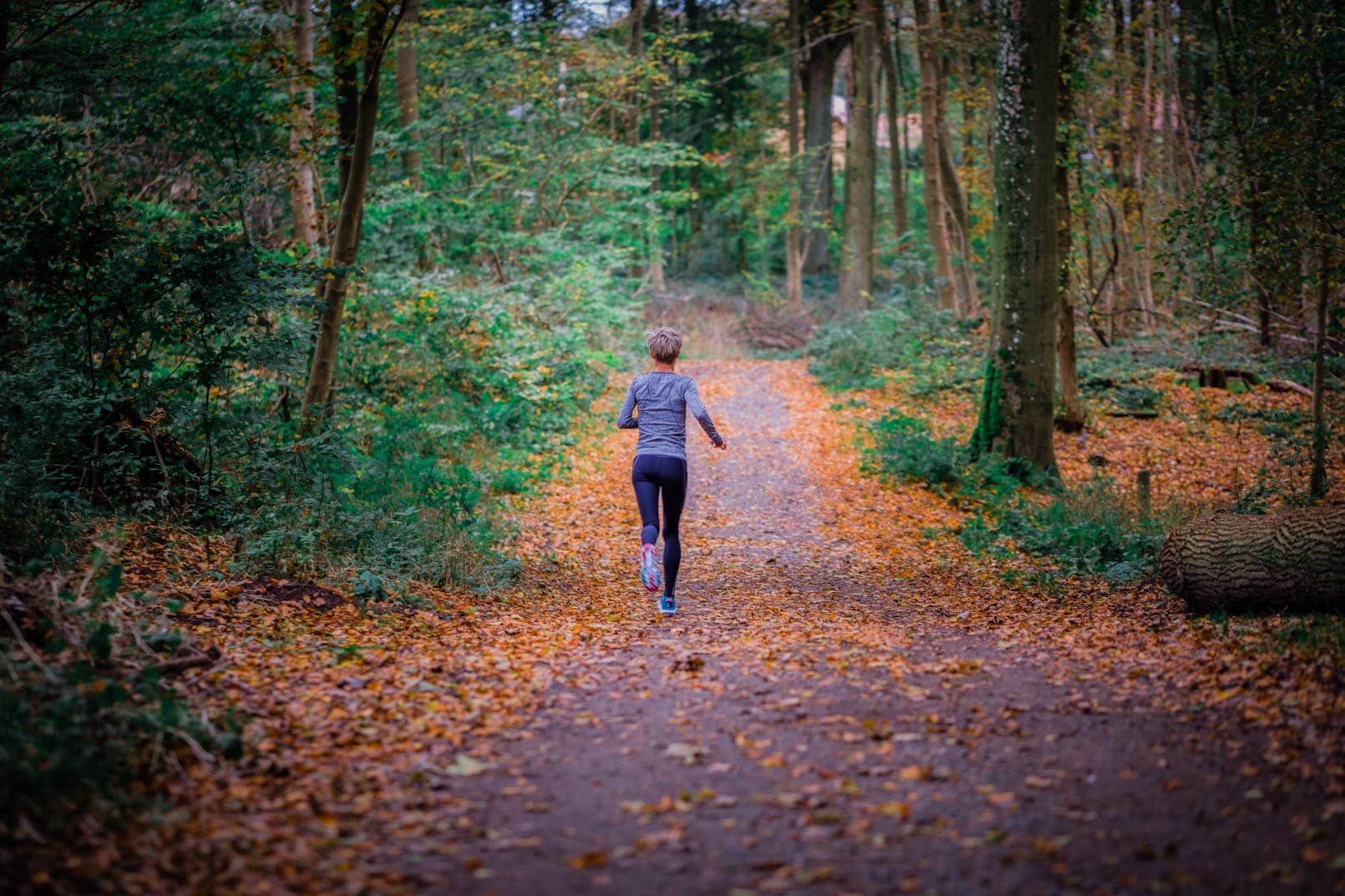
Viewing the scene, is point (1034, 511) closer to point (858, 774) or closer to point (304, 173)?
point (858, 774)

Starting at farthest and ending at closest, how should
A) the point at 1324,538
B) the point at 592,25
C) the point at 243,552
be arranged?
the point at 592,25 < the point at 243,552 < the point at 1324,538

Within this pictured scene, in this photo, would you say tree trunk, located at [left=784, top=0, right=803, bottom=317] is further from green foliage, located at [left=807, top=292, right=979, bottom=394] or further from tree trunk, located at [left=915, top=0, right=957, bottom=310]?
tree trunk, located at [left=915, top=0, right=957, bottom=310]

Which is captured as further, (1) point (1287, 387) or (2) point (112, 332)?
(1) point (1287, 387)

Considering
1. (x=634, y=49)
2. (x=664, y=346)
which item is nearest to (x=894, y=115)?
(x=634, y=49)

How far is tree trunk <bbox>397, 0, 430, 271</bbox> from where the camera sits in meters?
15.1

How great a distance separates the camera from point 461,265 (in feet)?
58.1

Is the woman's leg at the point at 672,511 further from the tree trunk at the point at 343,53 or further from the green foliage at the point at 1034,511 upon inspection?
the tree trunk at the point at 343,53

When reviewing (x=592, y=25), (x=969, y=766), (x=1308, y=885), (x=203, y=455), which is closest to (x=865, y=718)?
(x=969, y=766)

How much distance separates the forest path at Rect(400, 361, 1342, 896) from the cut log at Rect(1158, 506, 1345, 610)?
1.08m

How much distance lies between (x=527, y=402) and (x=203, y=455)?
6.43m

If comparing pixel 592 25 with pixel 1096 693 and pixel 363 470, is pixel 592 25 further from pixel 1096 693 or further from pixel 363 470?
pixel 1096 693

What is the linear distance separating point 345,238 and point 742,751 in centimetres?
706

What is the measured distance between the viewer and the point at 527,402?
14.3m

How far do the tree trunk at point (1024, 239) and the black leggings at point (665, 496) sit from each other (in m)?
6.46
